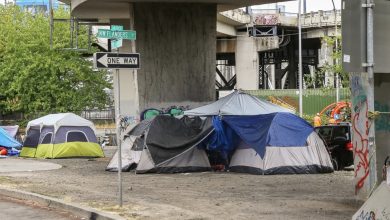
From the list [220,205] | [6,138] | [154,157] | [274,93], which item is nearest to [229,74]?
[274,93]

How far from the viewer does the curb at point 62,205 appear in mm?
10688

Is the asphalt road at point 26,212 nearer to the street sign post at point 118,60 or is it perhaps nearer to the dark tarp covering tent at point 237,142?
the street sign post at point 118,60

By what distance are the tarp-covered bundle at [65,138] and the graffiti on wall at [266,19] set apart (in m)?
27.5

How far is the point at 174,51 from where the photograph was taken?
2467cm

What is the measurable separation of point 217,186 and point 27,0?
399 ft

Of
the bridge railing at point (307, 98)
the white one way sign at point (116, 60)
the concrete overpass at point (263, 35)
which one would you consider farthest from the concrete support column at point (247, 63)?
the white one way sign at point (116, 60)

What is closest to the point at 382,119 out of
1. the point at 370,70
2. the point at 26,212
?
the point at 370,70

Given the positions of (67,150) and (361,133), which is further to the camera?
(67,150)

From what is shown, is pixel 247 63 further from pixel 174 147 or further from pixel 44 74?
pixel 174 147

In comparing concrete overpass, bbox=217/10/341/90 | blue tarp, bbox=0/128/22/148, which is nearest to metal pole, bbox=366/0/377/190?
blue tarp, bbox=0/128/22/148

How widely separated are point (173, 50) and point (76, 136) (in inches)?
251

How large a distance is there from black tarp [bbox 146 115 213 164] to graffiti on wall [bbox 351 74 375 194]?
8.92m

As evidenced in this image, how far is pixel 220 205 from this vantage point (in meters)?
11.6

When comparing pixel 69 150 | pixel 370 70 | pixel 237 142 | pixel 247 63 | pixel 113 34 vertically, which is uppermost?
pixel 247 63
